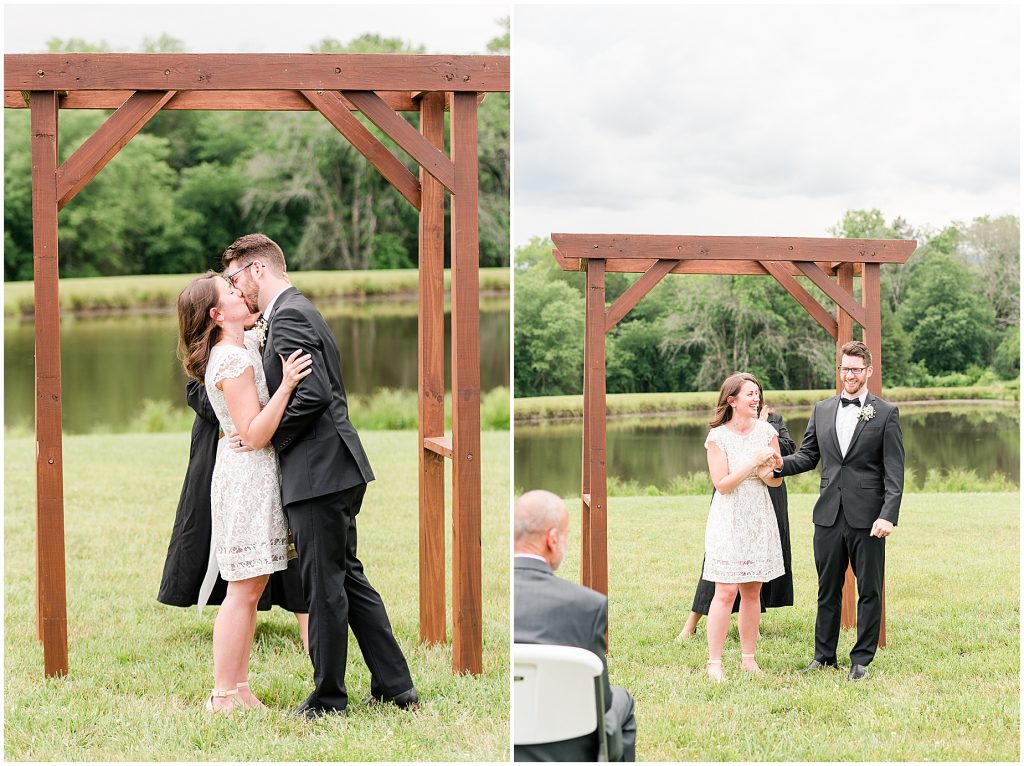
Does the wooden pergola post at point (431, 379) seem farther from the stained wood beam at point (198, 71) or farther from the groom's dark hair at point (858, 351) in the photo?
the groom's dark hair at point (858, 351)

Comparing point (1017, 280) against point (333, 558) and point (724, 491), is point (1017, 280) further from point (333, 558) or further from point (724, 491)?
point (333, 558)

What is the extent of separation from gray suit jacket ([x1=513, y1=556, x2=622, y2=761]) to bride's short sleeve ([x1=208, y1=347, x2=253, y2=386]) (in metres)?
1.56

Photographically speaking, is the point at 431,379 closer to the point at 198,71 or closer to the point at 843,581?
the point at 198,71

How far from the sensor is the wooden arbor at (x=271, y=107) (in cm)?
400

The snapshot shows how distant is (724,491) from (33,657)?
335 cm

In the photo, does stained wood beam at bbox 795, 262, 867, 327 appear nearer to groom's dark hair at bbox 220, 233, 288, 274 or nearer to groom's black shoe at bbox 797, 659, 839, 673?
groom's black shoe at bbox 797, 659, 839, 673

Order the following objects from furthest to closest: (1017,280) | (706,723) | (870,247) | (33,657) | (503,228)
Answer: (503,228), (1017,280), (870,247), (33,657), (706,723)

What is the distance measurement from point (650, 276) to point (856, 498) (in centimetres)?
148

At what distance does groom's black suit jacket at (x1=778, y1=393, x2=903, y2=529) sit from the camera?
4.74 meters

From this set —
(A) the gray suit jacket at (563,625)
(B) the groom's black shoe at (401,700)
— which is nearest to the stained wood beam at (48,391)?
(B) the groom's black shoe at (401,700)

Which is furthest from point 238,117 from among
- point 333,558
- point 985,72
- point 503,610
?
point 333,558

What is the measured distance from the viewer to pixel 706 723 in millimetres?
4105

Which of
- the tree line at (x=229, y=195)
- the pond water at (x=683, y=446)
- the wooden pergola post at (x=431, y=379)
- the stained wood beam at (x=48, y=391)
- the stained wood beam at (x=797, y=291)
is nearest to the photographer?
the stained wood beam at (x=48, y=391)

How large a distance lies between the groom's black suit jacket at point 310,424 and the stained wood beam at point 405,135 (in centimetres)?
82
